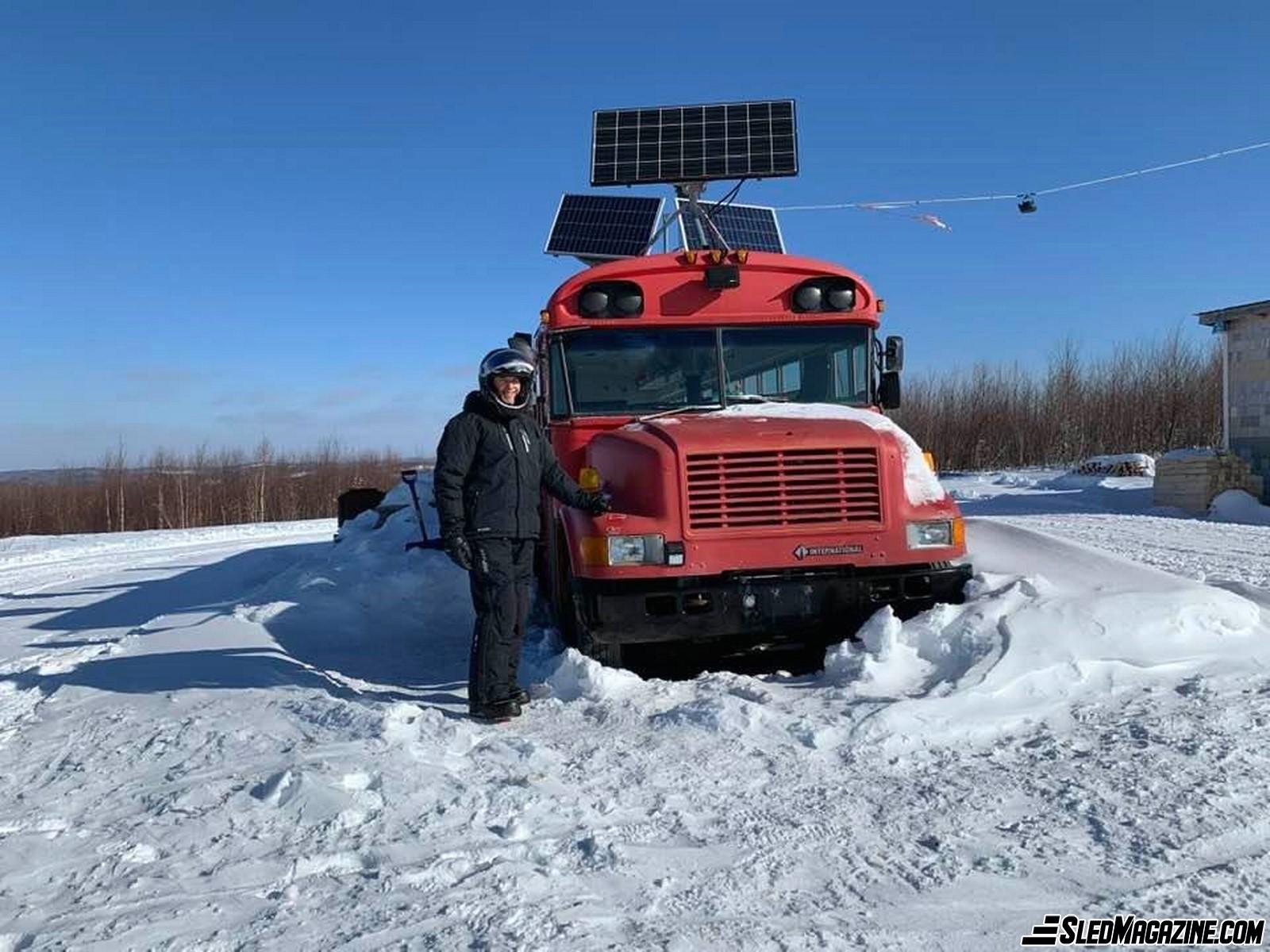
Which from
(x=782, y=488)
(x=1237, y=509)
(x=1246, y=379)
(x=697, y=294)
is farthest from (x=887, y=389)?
(x=1246, y=379)

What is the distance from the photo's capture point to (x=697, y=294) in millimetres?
6551

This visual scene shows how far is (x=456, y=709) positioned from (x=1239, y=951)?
3.70 metres

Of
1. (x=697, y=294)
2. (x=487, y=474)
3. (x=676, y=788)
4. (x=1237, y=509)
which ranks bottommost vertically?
(x=676, y=788)

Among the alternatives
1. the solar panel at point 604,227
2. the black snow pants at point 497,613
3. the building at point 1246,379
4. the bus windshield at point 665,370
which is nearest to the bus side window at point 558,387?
the bus windshield at point 665,370

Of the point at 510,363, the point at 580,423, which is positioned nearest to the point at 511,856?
the point at 510,363

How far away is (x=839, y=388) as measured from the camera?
21.8 ft

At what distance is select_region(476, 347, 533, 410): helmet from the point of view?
200 inches

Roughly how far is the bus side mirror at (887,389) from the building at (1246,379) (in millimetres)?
13331

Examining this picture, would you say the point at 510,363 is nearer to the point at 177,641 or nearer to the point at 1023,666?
the point at 1023,666

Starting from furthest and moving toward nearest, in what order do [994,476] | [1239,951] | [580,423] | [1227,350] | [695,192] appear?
[994,476] < [1227,350] < [695,192] < [580,423] < [1239,951]

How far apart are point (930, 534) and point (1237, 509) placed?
13912 millimetres

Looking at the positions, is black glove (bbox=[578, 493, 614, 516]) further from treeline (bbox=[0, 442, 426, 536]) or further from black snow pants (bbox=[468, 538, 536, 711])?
treeline (bbox=[0, 442, 426, 536])

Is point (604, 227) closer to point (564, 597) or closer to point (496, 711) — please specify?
point (564, 597)

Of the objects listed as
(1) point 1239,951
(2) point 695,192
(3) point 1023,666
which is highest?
(2) point 695,192
